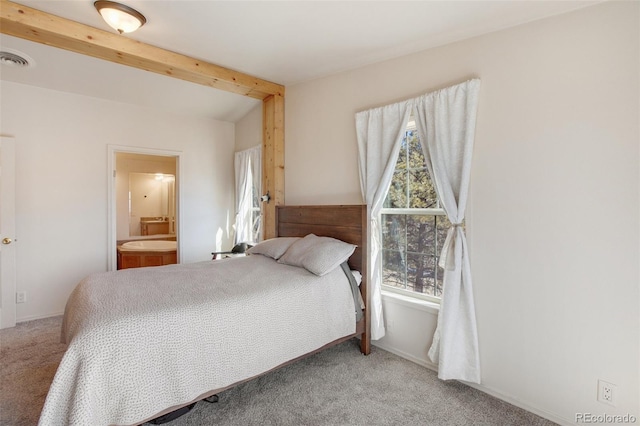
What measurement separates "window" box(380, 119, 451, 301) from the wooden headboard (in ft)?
1.01

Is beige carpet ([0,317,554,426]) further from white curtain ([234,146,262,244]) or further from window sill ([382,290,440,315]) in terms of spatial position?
white curtain ([234,146,262,244])

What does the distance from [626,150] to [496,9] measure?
111 centimetres

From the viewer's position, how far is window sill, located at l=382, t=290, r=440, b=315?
99.9 inches

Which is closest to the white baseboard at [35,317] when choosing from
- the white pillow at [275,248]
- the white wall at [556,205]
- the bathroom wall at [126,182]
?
the white pillow at [275,248]

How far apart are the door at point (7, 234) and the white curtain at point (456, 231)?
161 inches

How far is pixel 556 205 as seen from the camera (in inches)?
76.4

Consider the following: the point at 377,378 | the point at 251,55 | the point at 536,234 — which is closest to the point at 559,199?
the point at 536,234

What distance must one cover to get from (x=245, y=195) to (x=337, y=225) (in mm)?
2101

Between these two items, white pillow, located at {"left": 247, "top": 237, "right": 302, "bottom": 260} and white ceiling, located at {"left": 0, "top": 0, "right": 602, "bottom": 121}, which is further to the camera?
white pillow, located at {"left": 247, "top": 237, "right": 302, "bottom": 260}

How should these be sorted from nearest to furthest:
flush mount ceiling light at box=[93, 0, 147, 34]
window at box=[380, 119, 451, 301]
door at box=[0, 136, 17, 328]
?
flush mount ceiling light at box=[93, 0, 147, 34] → window at box=[380, 119, 451, 301] → door at box=[0, 136, 17, 328]

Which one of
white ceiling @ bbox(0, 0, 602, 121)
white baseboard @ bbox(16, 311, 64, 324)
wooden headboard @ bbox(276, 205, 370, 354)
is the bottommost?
white baseboard @ bbox(16, 311, 64, 324)

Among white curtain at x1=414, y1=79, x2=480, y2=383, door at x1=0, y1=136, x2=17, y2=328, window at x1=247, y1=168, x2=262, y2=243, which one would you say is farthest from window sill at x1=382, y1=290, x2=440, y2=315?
door at x1=0, y1=136, x2=17, y2=328

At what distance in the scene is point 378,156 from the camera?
2.81 metres

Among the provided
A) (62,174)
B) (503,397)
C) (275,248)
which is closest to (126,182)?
(62,174)
